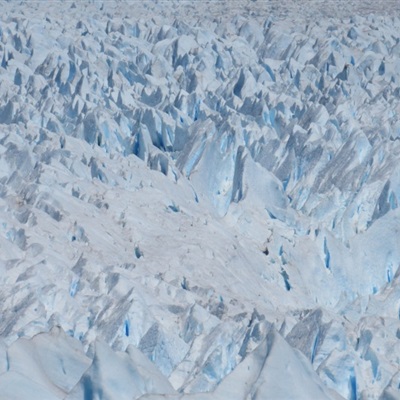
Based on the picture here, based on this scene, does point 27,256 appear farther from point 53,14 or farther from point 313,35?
point 53,14

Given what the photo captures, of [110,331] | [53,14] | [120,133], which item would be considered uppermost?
[110,331]

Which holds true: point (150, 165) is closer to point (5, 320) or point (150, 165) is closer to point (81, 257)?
point (81, 257)

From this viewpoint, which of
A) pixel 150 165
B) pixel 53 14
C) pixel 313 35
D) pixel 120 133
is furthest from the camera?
pixel 53 14

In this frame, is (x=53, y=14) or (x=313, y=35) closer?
(x=313, y=35)

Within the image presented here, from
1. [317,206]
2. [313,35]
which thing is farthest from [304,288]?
[313,35]

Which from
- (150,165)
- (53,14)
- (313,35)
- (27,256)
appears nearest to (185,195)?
(150,165)

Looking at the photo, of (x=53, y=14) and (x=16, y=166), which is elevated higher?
(x=16, y=166)

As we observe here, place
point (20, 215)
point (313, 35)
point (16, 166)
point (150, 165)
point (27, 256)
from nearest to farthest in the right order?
1. point (27, 256)
2. point (20, 215)
3. point (16, 166)
4. point (150, 165)
5. point (313, 35)
